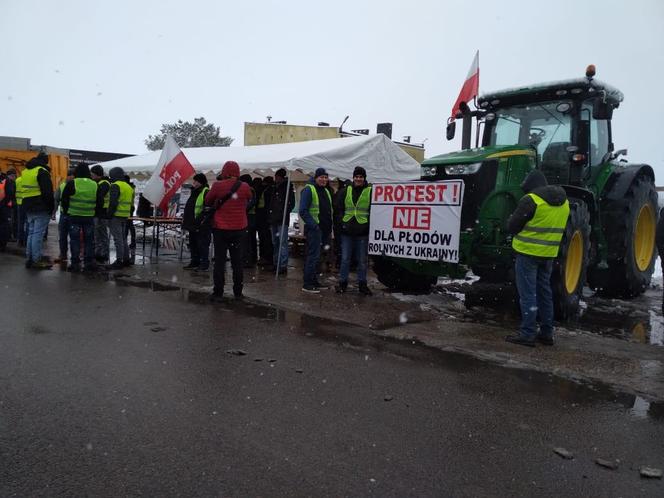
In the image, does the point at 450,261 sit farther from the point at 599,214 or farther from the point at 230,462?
the point at 230,462

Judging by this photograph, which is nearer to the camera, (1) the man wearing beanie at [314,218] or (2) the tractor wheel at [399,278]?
(1) the man wearing beanie at [314,218]

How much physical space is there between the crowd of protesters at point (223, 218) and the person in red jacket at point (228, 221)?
0.5 inches

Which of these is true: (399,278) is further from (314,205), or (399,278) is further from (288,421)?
(288,421)

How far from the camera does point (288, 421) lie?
329 cm

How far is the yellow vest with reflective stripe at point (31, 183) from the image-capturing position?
29.5 ft

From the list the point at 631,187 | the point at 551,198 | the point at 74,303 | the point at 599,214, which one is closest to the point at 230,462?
the point at 551,198

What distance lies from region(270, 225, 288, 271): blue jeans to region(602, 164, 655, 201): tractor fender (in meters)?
5.16

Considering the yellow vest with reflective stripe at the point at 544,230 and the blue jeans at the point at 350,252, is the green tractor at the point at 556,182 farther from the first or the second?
the yellow vest with reflective stripe at the point at 544,230

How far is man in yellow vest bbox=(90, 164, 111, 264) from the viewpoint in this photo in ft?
31.1

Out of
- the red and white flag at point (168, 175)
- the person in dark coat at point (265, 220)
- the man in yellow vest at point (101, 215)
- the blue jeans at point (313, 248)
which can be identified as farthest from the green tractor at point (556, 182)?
the man in yellow vest at point (101, 215)

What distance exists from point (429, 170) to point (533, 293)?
2.76m

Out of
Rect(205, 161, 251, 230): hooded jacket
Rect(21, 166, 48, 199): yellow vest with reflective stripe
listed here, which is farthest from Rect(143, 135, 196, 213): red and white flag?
Rect(205, 161, 251, 230): hooded jacket

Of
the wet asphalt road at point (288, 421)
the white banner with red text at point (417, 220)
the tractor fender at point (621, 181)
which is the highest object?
the tractor fender at point (621, 181)

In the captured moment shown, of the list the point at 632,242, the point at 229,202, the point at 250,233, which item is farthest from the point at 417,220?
the point at 250,233
